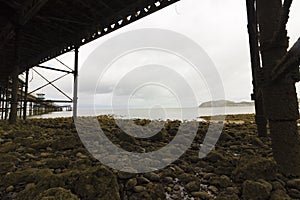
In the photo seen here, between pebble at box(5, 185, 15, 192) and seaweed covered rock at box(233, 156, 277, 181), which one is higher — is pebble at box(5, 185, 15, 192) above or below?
below

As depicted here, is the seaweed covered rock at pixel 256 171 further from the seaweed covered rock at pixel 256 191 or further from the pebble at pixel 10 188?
the pebble at pixel 10 188

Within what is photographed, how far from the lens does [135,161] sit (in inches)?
77.8

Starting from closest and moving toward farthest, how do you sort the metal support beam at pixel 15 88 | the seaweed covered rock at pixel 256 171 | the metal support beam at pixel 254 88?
the seaweed covered rock at pixel 256 171 → the metal support beam at pixel 254 88 → the metal support beam at pixel 15 88

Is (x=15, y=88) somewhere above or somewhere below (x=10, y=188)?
above

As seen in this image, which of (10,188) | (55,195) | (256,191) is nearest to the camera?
(55,195)

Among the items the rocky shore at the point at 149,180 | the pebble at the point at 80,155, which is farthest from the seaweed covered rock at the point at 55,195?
the pebble at the point at 80,155

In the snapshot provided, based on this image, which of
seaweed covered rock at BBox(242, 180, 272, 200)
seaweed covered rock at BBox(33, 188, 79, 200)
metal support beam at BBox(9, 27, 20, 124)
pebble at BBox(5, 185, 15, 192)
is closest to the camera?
seaweed covered rock at BBox(33, 188, 79, 200)

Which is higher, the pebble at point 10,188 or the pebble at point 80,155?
the pebble at point 80,155

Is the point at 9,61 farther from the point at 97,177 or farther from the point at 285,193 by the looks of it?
the point at 285,193

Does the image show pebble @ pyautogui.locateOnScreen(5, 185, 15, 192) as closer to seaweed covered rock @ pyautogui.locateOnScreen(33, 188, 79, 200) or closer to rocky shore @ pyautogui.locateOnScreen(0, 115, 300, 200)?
rocky shore @ pyautogui.locateOnScreen(0, 115, 300, 200)

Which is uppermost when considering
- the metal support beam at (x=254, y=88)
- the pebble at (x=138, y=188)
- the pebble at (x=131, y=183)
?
the metal support beam at (x=254, y=88)

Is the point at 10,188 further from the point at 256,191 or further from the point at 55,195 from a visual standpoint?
the point at 256,191

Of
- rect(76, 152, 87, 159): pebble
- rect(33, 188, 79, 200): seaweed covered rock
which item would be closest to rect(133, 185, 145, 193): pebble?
rect(33, 188, 79, 200): seaweed covered rock

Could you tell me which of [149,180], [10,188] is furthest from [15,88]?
[149,180]
